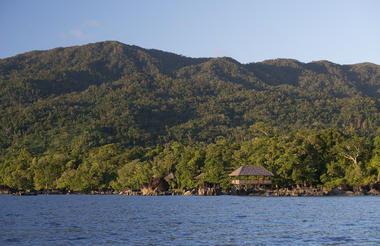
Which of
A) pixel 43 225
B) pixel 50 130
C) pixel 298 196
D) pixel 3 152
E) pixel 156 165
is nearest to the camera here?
pixel 43 225

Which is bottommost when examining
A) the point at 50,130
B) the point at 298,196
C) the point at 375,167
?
the point at 298,196

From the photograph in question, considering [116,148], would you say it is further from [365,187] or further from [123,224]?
[123,224]

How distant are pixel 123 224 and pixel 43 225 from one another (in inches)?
249

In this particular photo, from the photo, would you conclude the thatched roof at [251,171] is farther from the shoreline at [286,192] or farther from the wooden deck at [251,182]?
the shoreline at [286,192]

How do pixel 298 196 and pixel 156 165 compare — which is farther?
pixel 156 165

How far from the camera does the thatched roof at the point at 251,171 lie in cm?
9075

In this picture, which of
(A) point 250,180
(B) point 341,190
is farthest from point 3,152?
→ (B) point 341,190

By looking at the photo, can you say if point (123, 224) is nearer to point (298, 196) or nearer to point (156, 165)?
point (298, 196)

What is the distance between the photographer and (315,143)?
9738 cm

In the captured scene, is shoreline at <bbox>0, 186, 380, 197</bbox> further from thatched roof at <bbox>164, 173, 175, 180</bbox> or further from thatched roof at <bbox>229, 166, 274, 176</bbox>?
thatched roof at <bbox>164, 173, 175, 180</bbox>

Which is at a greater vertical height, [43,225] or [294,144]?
[294,144]

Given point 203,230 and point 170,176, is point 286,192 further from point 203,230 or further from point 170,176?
point 203,230

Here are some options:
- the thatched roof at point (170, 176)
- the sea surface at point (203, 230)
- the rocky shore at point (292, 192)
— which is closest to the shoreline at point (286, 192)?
the rocky shore at point (292, 192)

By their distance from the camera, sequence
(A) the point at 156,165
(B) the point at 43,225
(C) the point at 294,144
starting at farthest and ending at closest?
(A) the point at 156,165 < (C) the point at 294,144 < (B) the point at 43,225
